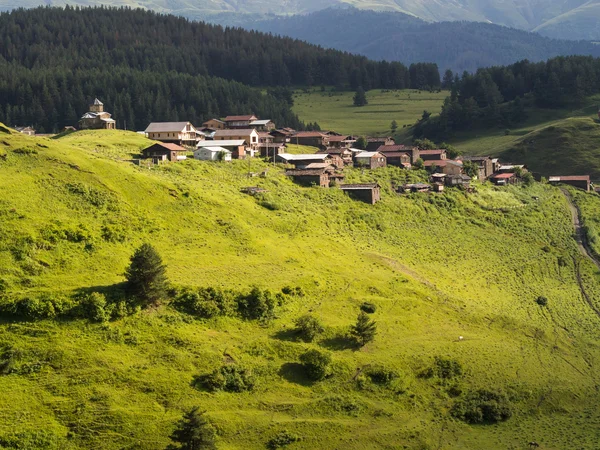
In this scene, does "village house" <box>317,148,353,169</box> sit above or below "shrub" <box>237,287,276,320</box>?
above

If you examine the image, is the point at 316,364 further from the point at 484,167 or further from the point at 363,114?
the point at 363,114

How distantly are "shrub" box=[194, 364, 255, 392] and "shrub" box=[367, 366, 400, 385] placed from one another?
9.06 metres

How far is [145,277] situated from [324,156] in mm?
54722

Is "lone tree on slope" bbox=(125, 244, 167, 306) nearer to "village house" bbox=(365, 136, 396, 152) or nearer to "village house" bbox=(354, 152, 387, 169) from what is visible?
"village house" bbox=(354, 152, 387, 169)

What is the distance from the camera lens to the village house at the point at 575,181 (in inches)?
4498

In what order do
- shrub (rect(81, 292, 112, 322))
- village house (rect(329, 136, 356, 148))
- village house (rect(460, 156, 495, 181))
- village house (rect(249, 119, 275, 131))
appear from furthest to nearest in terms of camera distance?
village house (rect(249, 119, 275, 131))
village house (rect(329, 136, 356, 148))
village house (rect(460, 156, 495, 181))
shrub (rect(81, 292, 112, 322))

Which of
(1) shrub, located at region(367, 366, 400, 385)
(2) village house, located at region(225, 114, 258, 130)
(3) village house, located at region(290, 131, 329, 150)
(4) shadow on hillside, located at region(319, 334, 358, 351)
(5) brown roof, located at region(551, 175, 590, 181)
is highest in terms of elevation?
(2) village house, located at region(225, 114, 258, 130)

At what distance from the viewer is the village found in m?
88.0

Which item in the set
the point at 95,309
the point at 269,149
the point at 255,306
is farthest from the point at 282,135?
the point at 95,309

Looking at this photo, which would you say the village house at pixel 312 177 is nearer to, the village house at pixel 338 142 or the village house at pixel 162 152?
the village house at pixel 162 152

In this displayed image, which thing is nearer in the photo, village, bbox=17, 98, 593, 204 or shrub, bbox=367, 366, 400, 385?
shrub, bbox=367, 366, 400, 385

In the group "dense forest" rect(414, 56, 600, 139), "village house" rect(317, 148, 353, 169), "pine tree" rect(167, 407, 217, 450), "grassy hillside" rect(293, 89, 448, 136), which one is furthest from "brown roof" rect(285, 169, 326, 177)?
"dense forest" rect(414, 56, 600, 139)

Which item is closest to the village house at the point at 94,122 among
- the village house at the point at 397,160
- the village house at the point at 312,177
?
the village house at the point at 312,177

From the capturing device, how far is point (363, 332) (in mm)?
50531
